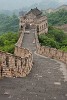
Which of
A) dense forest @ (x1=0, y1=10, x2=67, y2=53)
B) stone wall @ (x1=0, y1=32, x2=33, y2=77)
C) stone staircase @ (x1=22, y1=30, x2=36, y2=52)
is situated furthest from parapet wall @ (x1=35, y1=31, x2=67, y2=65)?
stone wall @ (x1=0, y1=32, x2=33, y2=77)

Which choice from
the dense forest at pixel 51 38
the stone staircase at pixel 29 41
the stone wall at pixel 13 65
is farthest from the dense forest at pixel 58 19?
the stone wall at pixel 13 65

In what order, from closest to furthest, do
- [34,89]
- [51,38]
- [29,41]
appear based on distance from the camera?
[34,89] → [29,41] → [51,38]

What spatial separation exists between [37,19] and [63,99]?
57.9 meters

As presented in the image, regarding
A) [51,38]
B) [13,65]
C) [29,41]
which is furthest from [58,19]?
[13,65]

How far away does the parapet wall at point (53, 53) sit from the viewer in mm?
40806

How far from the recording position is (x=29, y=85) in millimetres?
22625

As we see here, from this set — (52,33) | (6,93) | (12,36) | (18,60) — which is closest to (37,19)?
(52,33)

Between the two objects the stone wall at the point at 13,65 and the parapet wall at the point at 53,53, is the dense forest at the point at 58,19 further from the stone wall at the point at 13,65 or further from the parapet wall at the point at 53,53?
the stone wall at the point at 13,65

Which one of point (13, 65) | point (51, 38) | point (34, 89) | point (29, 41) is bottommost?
point (51, 38)

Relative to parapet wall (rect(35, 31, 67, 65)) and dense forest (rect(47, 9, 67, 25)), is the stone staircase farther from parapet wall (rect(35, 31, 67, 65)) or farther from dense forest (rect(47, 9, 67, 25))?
dense forest (rect(47, 9, 67, 25))

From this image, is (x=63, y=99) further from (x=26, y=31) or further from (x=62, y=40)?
(x=62, y=40)

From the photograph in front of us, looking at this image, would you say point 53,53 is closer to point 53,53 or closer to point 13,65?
point 53,53

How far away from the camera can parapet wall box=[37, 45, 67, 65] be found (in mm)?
40806

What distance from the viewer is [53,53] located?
143 ft
